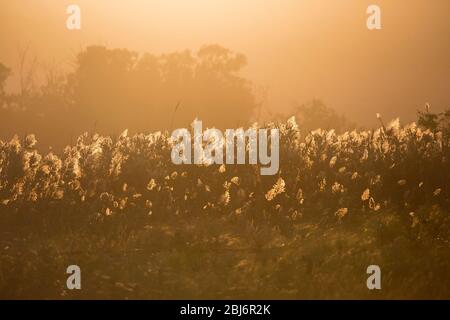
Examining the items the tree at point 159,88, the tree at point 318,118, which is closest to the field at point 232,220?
the tree at point 318,118

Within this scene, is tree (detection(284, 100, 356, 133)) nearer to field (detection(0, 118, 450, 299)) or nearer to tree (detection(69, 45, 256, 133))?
tree (detection(69, 45, 256, 133))

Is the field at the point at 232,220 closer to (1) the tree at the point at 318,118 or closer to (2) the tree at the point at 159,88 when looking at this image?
(1) the tree at the point at 318,118

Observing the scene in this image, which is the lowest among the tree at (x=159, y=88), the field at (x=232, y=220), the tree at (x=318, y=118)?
the field at (x=232, y=220)

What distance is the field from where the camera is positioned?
273 inches

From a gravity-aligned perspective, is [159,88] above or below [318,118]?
above

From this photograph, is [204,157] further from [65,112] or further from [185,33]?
[185,33]

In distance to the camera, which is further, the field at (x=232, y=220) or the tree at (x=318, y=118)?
the tree at (x=318, y=118)

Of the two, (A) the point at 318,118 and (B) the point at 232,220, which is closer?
(B) the point at 232,220

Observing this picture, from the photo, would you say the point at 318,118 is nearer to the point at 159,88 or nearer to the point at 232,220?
the point at 159,88

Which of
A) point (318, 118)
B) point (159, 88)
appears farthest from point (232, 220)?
point (159, 88)

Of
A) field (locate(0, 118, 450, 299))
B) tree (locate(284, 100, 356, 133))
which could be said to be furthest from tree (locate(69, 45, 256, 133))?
field (locate(0, 118, 450, 299))

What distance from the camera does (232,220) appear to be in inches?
345

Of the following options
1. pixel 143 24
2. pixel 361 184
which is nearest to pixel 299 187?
pixel 361 184

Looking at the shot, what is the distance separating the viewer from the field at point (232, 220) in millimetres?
6945
